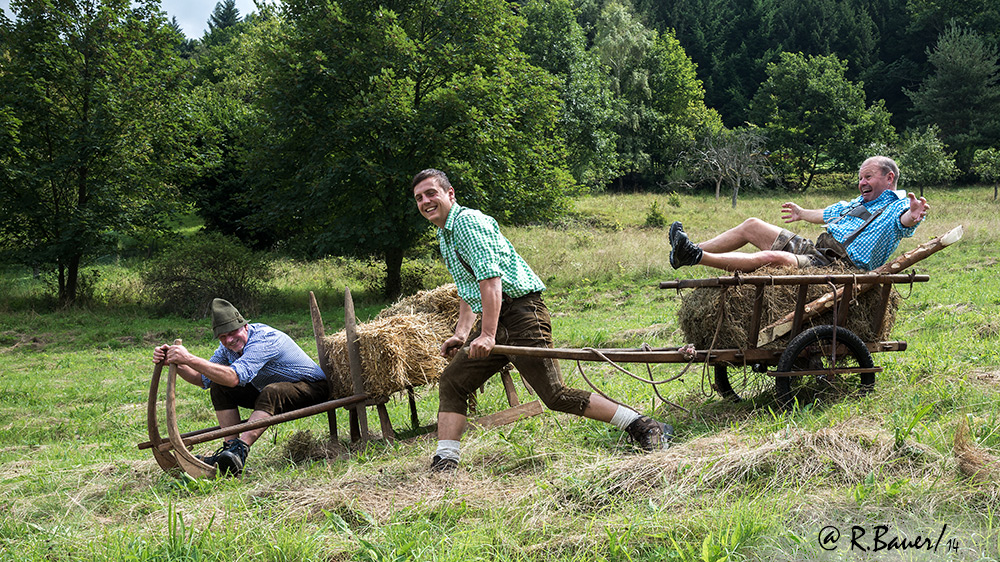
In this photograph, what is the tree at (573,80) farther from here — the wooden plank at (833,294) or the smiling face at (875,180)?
the wooden plank at (833,294)

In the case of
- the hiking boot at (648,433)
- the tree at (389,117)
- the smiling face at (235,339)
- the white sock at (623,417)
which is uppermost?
the tree at (389,117)

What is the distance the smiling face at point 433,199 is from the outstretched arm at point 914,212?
11.9 feet

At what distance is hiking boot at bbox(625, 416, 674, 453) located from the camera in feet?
16.4

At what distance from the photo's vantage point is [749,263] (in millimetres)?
5766

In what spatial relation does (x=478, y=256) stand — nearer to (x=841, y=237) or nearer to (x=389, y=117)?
(x=841, y=237)

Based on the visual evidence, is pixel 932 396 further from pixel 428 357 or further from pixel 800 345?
pixel 428 357

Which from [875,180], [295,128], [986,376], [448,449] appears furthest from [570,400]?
[295,128]

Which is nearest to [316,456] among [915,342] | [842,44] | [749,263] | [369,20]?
[749,263]

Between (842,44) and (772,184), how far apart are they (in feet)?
94.6

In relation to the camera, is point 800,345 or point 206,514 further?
point 800,345

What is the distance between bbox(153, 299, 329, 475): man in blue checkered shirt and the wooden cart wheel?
3.89 metres

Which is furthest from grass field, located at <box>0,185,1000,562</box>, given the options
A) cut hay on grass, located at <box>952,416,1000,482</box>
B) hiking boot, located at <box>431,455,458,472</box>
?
hiking boot, located at <box>431,455,458,472</box>

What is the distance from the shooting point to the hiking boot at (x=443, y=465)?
4.99 meters

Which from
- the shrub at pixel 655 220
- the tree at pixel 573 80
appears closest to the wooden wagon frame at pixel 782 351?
the shrub at pixel 655 220
